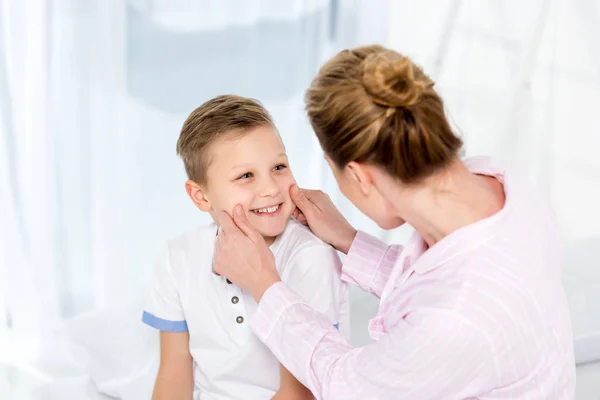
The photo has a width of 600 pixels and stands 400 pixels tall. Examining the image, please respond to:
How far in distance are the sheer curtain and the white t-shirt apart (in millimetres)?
777

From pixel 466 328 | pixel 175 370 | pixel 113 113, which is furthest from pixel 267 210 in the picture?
pixel 113 113

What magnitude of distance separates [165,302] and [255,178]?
339mm

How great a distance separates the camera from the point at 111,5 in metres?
2.22

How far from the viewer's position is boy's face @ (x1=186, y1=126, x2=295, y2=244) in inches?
57.4

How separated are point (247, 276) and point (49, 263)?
3.78ft

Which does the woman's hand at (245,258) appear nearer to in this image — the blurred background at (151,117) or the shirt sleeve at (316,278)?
the shirt sleeve at (316,278)

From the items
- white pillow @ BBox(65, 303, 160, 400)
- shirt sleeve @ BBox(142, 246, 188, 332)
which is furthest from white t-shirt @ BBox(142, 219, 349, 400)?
white pillow @ BBox(65, 303, 160, 400)

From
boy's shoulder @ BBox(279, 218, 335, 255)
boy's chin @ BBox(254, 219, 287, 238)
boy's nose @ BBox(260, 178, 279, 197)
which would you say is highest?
boy's nose @ BBox(260, 178, 279, 197)

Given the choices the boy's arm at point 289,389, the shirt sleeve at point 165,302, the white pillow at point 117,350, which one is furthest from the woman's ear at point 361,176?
the white pillow at point 117,350

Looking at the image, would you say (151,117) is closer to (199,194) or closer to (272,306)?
(199,194)

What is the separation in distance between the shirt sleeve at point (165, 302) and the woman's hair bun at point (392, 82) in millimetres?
699

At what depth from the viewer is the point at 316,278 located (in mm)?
1474

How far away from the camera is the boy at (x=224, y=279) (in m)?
1.46

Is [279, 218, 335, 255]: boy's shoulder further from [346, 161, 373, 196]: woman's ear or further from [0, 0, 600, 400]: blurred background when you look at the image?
[0, 0, 600, 400]: blurred background
